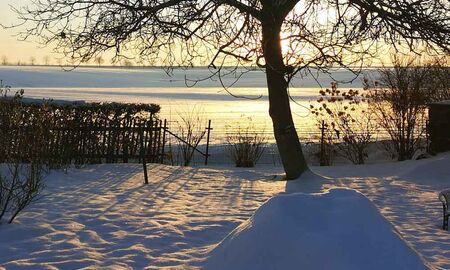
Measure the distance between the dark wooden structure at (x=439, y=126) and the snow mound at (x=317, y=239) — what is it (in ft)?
38.4

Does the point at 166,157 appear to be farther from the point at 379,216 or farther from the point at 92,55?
the point at 379,216

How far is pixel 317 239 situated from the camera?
426 centimetres

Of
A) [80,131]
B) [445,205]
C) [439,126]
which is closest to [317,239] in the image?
[445,205]

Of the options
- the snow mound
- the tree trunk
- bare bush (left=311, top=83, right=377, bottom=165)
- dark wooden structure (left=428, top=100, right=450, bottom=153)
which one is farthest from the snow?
dark wooden structure (left=428, top=100, right=450, bottom=153)

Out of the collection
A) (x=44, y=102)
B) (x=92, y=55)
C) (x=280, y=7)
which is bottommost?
(x=44, y=102)

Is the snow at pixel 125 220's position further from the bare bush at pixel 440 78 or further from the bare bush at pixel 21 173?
the bare bush at pixel 440 78

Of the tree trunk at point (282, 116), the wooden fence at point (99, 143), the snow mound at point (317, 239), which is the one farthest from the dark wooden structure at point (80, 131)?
the snow mound at point (317, 239)

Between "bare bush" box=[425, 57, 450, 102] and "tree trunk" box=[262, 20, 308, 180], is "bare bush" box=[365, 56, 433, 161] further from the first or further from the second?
"tree trunk" box=[262, 20, 308, 180]

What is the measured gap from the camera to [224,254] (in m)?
4.77

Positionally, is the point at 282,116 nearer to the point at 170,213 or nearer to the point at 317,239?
the point at 170,213

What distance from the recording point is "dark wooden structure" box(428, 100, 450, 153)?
50.7 ft

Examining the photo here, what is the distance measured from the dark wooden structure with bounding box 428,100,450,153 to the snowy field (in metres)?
2.20

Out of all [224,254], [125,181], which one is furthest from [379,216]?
[125,181]

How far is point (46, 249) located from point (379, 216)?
148 inches
